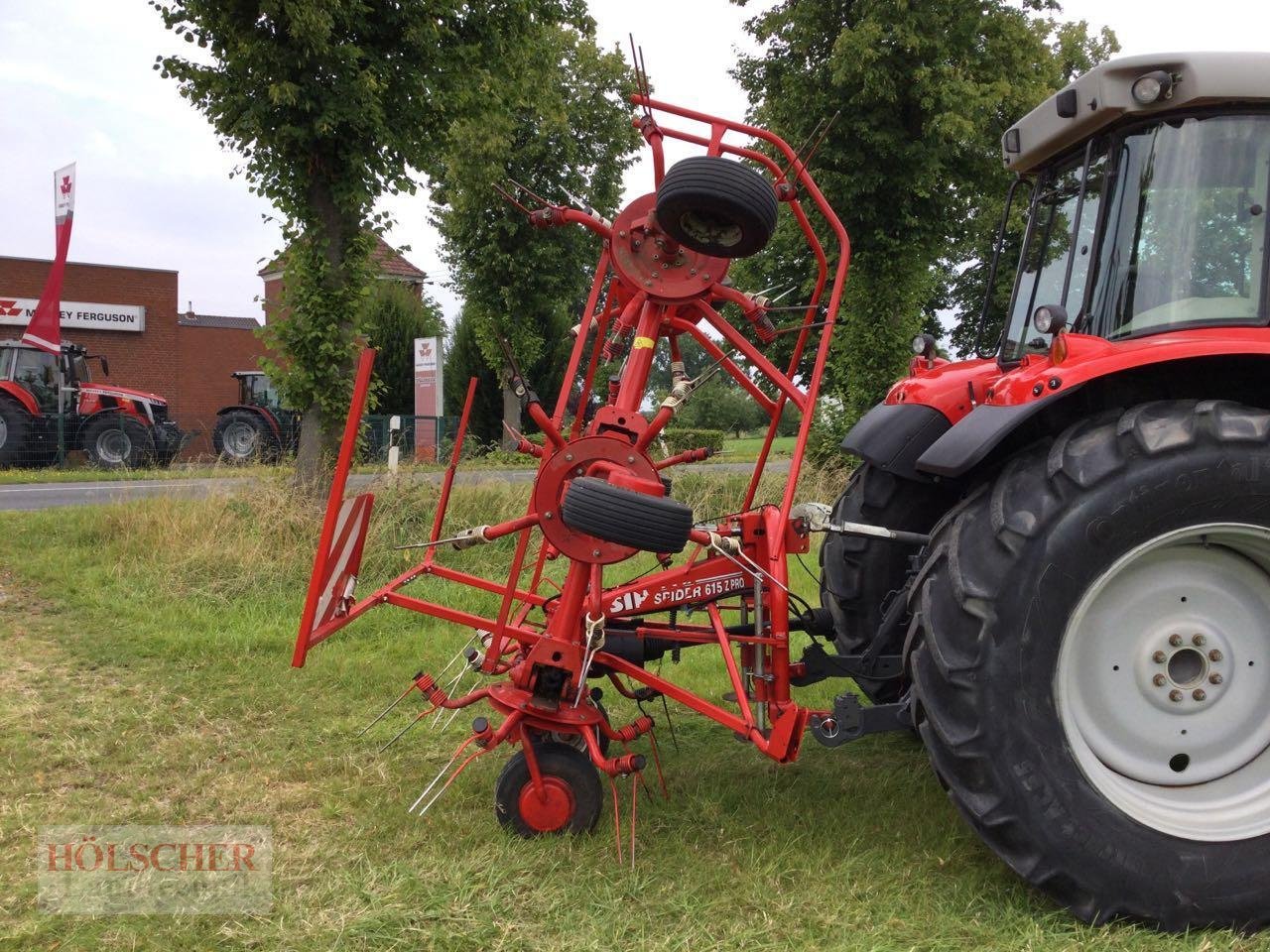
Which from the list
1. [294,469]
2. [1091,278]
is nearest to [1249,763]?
[1091,278]

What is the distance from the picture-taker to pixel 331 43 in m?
7.02

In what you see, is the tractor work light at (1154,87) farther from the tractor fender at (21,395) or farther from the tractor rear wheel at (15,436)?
the tractor fender at (21,395)

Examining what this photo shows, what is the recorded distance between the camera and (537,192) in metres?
21.1

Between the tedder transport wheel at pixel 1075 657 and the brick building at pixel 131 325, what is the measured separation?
23631 mm

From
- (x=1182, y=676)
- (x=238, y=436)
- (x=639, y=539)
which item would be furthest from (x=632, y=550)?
(x=238, y=436)

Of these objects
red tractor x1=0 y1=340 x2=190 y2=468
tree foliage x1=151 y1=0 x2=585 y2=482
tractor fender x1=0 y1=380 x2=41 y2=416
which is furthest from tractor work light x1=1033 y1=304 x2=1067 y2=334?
tractor fender x1=0 y1=380 x2=41 y2=416

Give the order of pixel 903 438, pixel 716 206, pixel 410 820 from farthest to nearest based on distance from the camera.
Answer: pixel 903 438
pixel 410 820
pixel 716 206

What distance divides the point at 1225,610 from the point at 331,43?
6841 mm

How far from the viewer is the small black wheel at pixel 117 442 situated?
620 inches

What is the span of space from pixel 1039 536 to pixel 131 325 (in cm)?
2777

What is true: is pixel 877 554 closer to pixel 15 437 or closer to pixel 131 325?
pixel 15 437

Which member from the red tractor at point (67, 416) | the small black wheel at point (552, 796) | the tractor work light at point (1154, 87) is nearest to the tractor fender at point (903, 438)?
the tractor work light at point (1154, 87)

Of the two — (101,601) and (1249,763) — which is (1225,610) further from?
(101,601)
